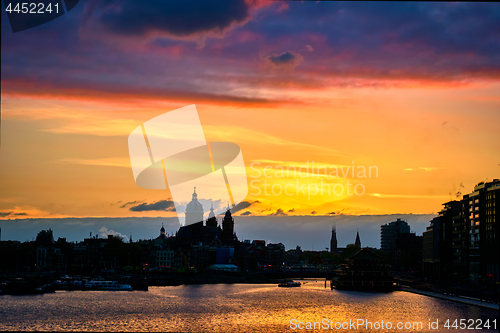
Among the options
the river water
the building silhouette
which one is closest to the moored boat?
the building silhouette

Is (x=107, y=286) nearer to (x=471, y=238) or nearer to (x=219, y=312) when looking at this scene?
(x=219, y=312)

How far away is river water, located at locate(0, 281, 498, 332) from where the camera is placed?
8669 cm

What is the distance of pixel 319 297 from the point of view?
141750 mm

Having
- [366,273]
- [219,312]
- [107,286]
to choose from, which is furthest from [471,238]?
[107,286]

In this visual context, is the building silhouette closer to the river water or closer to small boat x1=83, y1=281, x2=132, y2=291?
the river water

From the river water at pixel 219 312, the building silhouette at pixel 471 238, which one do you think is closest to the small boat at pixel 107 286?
the river water at pixel 219 312

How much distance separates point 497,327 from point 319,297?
2436 inches

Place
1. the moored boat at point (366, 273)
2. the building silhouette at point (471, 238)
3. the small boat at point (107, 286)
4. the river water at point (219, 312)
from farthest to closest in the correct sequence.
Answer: the moored boat at point (366, 273)
the small boat at point (107, 286)
the building silhouette at point (471, 238)
the river water at point (219, 312)

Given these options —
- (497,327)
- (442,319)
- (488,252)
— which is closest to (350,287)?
(488,252)

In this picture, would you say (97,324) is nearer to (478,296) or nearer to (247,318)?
(247,318)

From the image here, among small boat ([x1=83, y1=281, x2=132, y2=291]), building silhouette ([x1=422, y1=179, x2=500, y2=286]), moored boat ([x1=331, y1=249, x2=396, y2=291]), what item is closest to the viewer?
building silhouette ([x1=422, y1=179, x2=500, y2=286])

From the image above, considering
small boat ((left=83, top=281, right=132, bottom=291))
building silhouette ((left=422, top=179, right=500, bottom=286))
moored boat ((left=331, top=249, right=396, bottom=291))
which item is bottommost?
small boat ((left=83, top=281, right=132, bottom=291))

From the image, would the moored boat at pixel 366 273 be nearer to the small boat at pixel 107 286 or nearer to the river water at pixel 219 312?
the river water at pixel 219 312

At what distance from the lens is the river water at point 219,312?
8669cm
